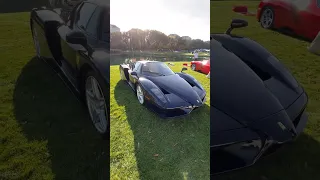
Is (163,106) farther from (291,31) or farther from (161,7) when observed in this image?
(291,31)

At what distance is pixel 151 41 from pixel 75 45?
0.65 metres

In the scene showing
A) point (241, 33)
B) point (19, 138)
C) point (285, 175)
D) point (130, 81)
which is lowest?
point (285, 175)

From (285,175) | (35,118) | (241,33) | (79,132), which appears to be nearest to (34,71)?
Answer: (35,118)

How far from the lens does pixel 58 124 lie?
2.03m

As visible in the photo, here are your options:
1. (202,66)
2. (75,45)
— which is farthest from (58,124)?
(202,66)

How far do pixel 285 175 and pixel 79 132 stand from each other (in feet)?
5.09

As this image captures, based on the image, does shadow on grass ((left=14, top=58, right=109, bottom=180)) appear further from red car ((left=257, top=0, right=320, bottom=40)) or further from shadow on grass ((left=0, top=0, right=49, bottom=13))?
red car ((left=257, top=0, right=320, bottom=40))

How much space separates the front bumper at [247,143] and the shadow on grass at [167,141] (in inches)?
4.1

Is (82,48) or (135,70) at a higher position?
(82,48)

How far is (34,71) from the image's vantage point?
7.82ft

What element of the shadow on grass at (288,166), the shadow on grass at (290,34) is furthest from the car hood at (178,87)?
the shadow on grass at (290,34)

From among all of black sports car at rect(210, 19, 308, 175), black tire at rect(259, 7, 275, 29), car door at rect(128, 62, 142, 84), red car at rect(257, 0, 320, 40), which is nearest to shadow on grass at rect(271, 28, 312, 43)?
red car at rect(257, 0, 320, 40)

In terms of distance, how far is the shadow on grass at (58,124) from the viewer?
171cm

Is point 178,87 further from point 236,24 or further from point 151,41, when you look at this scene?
point 236,24
